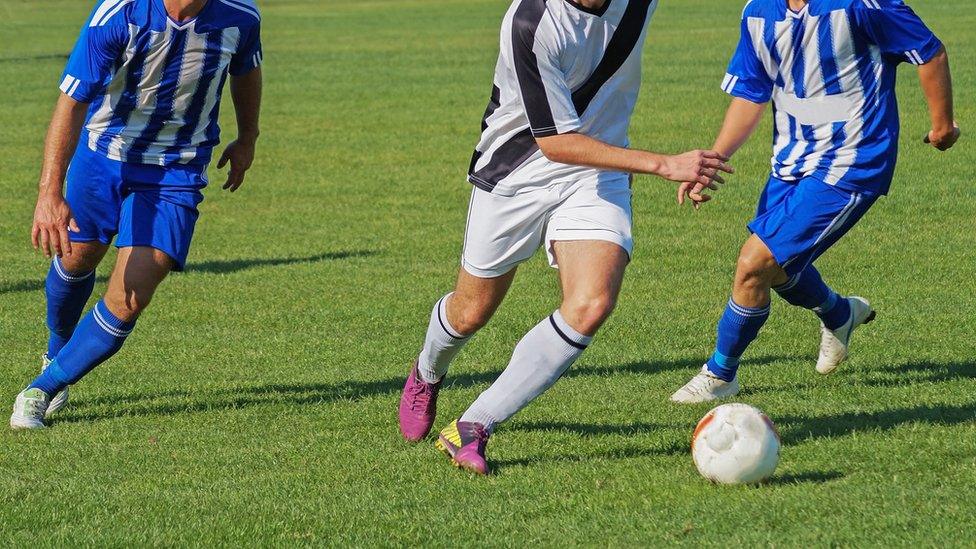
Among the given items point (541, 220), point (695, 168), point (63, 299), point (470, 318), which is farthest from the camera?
point (63, 299)

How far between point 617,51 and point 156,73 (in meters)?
2.10

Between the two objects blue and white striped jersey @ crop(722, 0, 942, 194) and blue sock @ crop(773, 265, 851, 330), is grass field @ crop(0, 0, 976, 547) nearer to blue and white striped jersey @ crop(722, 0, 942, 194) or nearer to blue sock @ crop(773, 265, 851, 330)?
blue sock @ crop(773, 265, 851, 330)

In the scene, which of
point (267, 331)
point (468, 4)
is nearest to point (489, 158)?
point (267, 331)

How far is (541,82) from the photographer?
5527 millimetres

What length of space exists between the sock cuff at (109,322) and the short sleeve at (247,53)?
123cm

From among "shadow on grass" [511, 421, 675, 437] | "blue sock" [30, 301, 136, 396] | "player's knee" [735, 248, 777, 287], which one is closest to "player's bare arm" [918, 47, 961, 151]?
"player's knee" [735, 248, 777, 287]

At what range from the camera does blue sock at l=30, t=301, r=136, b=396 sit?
266 inches

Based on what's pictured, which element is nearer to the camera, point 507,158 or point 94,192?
point 507,158

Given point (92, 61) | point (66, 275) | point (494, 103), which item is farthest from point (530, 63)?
point (66, 275)

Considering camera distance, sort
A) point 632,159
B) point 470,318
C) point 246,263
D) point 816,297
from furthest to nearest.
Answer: point 246,263, point 816,297, point 470,318, point 632,159

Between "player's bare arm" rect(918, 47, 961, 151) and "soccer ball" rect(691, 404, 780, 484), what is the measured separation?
6.12 ft

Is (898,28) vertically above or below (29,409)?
above

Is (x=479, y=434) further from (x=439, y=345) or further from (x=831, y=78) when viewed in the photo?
(x=831, y=78)

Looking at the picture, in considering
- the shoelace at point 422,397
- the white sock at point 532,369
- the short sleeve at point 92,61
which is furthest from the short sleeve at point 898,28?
the short sleeve at point 92,61
